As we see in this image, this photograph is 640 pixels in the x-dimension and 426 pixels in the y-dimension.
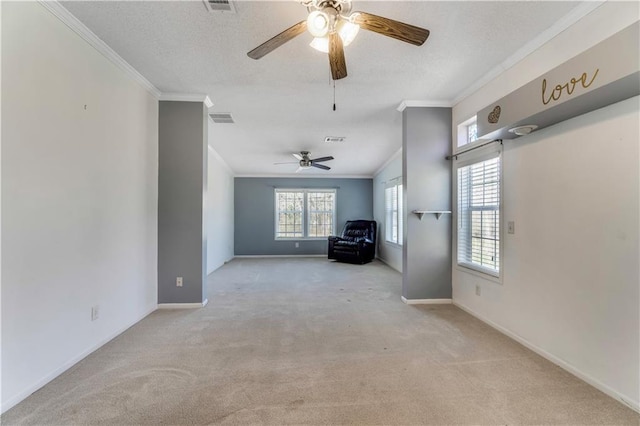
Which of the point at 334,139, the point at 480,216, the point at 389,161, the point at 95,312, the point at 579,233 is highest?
the point at 334,139

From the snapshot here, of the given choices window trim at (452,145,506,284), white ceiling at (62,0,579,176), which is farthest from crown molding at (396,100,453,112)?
window trim at (452,145,506,284)

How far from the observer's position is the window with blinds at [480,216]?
2975 mm

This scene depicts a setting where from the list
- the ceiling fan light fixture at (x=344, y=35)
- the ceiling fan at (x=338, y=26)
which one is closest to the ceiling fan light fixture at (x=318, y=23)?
the ceiling fan at (x=338, y=26)

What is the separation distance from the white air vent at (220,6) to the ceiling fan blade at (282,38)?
0.40 metres

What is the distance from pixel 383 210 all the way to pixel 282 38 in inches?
238

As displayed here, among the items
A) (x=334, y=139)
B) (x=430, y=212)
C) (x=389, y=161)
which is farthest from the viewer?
(x=389, y=161)

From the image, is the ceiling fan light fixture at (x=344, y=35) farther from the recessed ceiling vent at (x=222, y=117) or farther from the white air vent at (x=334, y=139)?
the white air vent at (x=334, y=139)

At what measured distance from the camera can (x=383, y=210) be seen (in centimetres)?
742

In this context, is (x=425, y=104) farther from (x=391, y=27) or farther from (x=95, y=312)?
(x=95, y=312)

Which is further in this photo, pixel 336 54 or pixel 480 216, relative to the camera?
pixel 480 216

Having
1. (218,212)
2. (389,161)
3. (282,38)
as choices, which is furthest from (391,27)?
(218,212)

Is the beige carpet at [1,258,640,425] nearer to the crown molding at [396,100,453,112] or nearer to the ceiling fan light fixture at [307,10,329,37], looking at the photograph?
the ceiling fan light fixture at [307,10,329,37]

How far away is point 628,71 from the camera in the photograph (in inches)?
59.9

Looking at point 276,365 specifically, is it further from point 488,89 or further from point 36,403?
point 488,89
